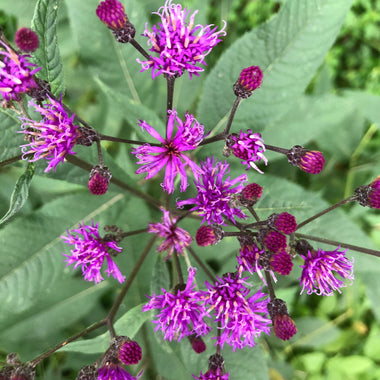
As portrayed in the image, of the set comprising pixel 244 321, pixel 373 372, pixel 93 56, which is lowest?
pixel 373 372

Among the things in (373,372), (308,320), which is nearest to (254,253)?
(308,320)

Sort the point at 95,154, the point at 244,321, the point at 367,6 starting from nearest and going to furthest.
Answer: the point at 244,321 → the point at 95,154 → the point at 367,6

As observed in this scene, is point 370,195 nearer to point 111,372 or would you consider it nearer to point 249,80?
point 249,80

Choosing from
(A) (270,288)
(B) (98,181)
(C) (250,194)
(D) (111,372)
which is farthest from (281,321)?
(B) (98,181)

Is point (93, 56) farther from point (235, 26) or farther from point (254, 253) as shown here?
point (235, 26)

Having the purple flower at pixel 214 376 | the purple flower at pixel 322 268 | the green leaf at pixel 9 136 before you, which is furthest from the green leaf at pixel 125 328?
the green leaf at pixel 9 136

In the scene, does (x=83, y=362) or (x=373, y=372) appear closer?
(x=83, y=362)
